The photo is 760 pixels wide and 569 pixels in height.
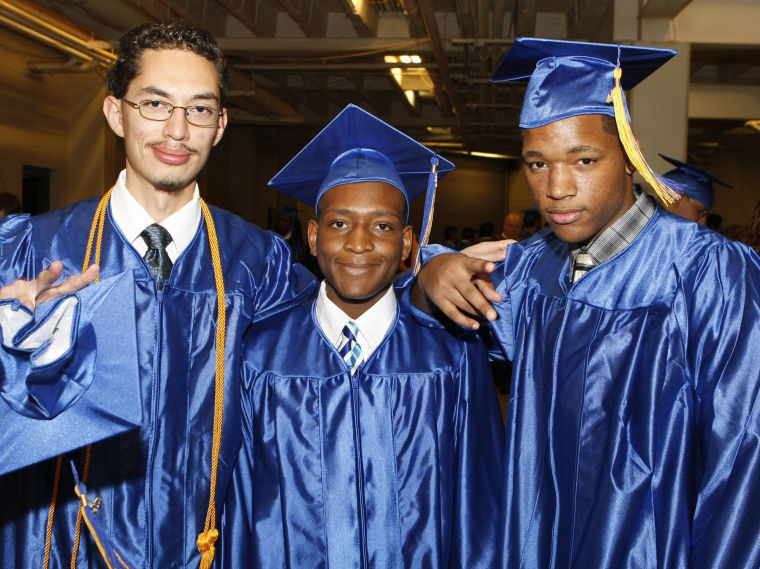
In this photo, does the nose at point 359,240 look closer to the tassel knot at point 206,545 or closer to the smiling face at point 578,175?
the smiling face at point 578,175

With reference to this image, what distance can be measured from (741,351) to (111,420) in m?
1.23

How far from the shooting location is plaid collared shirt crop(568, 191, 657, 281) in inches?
63.7

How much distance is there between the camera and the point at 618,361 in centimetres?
158

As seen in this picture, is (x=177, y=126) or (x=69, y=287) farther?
(x=177, y=126)

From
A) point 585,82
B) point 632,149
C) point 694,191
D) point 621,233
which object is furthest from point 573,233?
point 694,191

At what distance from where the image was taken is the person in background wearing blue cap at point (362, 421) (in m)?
1.81

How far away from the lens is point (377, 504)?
1.81m

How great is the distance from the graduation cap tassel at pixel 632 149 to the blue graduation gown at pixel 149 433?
39.8 inches

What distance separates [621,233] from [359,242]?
70cm

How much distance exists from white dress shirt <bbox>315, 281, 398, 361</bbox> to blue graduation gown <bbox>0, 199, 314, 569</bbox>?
0.29 meters

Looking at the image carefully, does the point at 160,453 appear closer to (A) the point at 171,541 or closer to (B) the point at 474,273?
(A) the point at 171,541

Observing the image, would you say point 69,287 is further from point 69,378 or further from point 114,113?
point 114,113

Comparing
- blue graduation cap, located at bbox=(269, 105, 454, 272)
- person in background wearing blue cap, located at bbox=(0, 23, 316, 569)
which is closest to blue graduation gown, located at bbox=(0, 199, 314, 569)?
person in background wearing blue cap, located at bbox=(0, 23, 316, 569)

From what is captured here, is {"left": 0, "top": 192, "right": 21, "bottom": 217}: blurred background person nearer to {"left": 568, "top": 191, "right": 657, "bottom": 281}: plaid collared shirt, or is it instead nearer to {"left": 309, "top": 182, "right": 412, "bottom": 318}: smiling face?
{"left": 309, "top": 182, "right": 412, "bottom": 318}: smiling face
